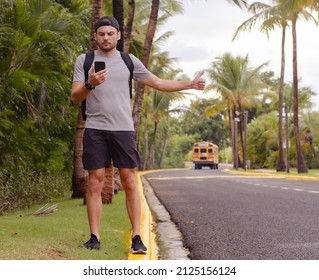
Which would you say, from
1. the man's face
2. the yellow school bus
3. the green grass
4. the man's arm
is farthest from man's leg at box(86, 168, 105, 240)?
the yellow school bus

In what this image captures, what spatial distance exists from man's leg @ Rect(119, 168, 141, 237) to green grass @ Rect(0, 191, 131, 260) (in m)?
0.28

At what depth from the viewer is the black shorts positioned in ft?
16.8

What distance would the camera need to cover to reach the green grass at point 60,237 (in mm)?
4820

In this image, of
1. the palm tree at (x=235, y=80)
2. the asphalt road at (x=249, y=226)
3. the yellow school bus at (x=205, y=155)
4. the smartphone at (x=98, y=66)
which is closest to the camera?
the smartphone at (x=98, y=66)

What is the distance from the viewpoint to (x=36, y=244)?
514cm

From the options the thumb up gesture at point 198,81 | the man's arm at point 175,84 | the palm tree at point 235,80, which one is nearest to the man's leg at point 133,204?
the man's arm at point 175,84

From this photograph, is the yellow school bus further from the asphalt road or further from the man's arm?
the man's arm

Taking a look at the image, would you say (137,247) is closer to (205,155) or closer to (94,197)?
(94,197)

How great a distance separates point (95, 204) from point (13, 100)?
5.00 m

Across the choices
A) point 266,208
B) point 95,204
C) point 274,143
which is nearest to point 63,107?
point 266,208

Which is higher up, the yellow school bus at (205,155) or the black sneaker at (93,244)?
the yellow school bus at (205,155)

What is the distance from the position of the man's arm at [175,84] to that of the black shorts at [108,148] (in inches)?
18.4

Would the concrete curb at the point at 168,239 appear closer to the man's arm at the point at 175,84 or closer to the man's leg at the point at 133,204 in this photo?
the man's leg at the point at 133,204
